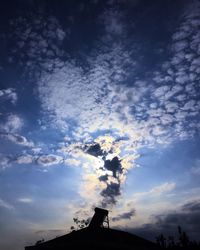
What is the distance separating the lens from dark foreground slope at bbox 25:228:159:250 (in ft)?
70.9

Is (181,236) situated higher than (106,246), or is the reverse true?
(181,236)

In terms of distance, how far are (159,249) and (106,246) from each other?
5.64 m

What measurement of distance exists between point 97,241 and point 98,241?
0.31 feet

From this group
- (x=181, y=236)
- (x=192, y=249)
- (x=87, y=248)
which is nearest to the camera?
Result: (x=87, y=248)

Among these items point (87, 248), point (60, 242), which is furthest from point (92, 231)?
point (60, 242)

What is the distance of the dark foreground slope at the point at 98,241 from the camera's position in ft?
70.9

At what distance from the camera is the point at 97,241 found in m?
21.8

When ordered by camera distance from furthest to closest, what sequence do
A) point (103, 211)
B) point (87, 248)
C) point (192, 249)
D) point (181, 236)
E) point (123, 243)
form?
point (181, 236)
point (192, 249)
point (103, 211)
point (123, 243)
point (87, 248)

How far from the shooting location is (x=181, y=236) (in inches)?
2992

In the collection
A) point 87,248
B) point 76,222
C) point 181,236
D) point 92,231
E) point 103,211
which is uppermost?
point 76,222

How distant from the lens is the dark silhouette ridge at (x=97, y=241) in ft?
70.9

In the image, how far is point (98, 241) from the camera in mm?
21828

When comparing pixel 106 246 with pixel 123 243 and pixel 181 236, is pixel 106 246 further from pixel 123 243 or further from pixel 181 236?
pixel 181 236

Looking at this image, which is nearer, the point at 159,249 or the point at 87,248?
the point at 87,248
